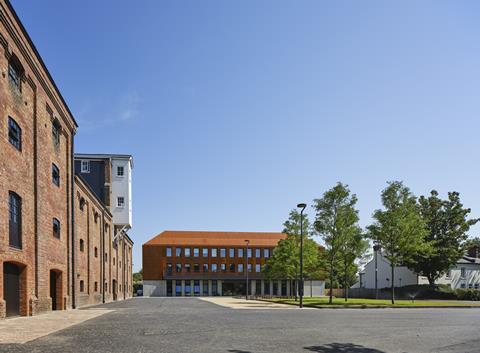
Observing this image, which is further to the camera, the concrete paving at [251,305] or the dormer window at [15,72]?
the concrete paving at [251,305]

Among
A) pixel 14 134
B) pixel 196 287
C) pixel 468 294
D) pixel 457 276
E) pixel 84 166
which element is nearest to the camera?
pixel 14 134

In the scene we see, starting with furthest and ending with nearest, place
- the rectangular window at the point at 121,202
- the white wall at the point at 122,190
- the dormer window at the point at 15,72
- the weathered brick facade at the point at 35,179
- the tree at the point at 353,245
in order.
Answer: the rectangular window at the point at 121,202, the white wall at the point at 122,190, the tree at the point at 353,245, the dormer window at the point at 15,72, the weathered brick facade at the point at 35,179

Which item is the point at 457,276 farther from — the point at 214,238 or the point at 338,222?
the point at 214,238

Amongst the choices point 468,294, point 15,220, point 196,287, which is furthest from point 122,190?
point 196,287

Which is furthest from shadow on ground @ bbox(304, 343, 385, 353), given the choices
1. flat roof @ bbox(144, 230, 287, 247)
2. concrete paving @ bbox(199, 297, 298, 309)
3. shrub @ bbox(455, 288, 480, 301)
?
flat roof @ bbox(144, 230, 287, 247)

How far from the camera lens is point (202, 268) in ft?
313

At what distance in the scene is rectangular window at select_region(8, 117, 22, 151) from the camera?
2058 centimetres

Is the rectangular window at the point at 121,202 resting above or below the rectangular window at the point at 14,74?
below

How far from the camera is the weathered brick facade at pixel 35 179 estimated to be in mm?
19719

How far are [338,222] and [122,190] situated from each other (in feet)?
78.1

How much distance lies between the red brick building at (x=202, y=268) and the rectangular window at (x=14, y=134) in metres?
73.9

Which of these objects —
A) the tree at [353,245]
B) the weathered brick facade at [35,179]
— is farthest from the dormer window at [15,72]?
the tree at [353,245]

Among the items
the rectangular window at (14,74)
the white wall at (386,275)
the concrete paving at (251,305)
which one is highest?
the rectangular window at (14,74)

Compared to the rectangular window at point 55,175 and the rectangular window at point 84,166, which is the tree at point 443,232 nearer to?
the rectangular window at point 84,166
